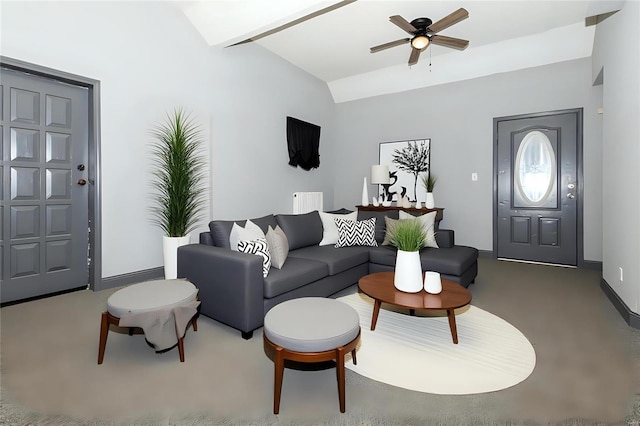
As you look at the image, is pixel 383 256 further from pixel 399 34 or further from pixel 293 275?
pixel 399 34

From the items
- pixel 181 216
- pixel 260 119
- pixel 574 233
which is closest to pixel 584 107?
pixel 574 233

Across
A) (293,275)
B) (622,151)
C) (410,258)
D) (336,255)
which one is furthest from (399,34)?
(293,275)

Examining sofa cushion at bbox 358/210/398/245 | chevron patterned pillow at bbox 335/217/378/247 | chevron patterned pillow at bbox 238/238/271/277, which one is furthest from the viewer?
sofa cushion at bbox 358/210/398/245

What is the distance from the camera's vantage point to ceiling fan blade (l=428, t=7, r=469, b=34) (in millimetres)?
3135

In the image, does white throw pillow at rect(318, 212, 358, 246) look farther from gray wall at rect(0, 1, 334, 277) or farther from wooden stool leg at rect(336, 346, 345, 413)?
wooden stool leg at rect(336, 346, 345, 413)

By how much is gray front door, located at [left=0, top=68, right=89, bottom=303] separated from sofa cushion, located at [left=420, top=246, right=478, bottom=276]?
354cm

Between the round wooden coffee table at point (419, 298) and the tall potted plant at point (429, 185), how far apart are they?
2713 mm

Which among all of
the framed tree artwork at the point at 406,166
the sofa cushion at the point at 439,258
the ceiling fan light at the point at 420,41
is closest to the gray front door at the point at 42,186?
the sofa cushion at the point at 439,258

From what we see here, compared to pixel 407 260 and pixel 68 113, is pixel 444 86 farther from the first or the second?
pixel 68 113

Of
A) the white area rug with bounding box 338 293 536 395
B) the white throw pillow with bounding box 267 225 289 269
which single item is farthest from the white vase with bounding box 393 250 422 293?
the white throw pillow with bounding box 267 225 289 269

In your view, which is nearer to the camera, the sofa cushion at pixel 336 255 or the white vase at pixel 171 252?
the sofa cushion at pixel 336 255

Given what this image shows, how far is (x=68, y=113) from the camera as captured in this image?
3.26 m

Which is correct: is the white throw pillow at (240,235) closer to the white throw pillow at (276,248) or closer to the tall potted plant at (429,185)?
the white throw pillow at (276,248)

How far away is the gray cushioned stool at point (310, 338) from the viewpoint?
1.56 meters
